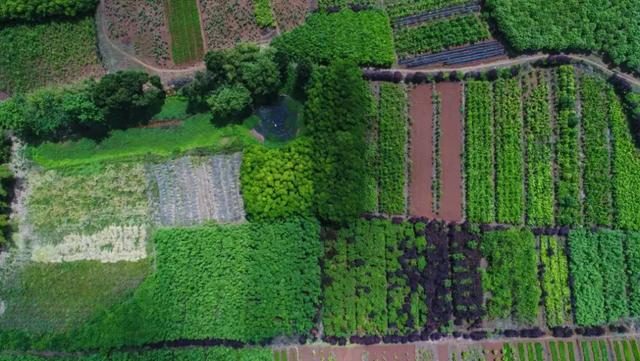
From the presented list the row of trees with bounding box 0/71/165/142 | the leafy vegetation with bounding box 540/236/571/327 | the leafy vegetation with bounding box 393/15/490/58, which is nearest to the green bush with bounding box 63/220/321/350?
the row of trees with bounding box 0/71/165/142

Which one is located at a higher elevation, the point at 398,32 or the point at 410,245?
the point at 398,32

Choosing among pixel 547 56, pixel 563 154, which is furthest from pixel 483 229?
pixel 547 56

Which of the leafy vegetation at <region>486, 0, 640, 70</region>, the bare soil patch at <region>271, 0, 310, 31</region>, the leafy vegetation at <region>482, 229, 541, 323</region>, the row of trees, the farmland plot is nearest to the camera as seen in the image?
the leafy vegetation at <region>482, 229, 541, 323</region>

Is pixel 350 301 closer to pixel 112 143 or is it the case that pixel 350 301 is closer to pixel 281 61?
pixel 281 61

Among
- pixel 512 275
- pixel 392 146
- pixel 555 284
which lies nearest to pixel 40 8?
pixel 392 146

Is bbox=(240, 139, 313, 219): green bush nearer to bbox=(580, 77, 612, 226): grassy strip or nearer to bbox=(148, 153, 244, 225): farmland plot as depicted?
bbox=(148, 153, 244, 225): farmland plot

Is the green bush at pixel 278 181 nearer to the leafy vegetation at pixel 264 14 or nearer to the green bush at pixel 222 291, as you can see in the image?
the green bush at pixel 222 291
